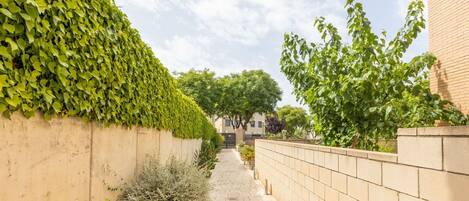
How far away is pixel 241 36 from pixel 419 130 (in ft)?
39.1

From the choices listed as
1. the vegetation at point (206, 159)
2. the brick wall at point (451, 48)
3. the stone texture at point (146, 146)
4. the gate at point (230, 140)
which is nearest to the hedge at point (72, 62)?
the stone texture at point (146, 146)

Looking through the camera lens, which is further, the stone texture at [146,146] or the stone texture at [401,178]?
the stone texture at [146,146]

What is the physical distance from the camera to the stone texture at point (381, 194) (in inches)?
101

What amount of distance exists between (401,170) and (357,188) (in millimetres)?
856

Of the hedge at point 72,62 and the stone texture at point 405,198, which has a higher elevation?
the hedge at point 72,62

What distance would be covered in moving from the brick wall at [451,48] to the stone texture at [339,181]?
385 cm

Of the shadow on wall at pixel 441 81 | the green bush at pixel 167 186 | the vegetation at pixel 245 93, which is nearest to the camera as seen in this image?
the green bush at pixel 167 186

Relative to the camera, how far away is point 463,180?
6.02 feet

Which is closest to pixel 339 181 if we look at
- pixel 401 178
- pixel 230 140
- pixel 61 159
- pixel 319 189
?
pixel 319 189

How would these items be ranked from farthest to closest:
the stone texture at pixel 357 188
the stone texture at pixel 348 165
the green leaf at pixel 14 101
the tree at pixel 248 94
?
1. the tree at pixel 248 94
2. the stone texture at pixel 348 165
3. the stone texture at pixel 357 188
4. the green leaf at pixel 14 101

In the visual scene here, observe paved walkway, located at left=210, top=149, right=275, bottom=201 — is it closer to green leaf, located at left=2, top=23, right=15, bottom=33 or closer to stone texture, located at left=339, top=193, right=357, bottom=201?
stone texture, located at left=339, top=193, right=357, bottom=201

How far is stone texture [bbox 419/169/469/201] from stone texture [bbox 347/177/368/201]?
899mm

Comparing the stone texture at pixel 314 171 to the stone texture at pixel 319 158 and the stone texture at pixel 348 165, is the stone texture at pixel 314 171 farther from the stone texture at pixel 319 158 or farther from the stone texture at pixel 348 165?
the stone texture at pixel 348 165

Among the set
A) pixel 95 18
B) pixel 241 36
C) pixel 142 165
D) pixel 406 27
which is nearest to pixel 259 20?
pixel 241 36
